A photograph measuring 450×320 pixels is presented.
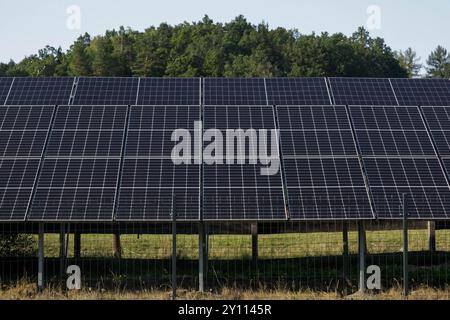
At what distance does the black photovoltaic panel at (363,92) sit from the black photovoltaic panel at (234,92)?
10.1 ft

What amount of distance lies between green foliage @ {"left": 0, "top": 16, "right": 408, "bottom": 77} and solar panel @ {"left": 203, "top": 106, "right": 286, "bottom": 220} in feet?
182

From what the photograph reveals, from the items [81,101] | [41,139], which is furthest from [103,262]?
[81,101]

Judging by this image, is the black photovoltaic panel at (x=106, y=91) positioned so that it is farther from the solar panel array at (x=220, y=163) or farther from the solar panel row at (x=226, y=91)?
the solar panel array at (x=220, y=163)

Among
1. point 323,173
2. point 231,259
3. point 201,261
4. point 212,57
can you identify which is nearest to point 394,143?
point 323,173

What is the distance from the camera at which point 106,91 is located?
27.0 m

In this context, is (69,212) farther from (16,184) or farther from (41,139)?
(41,139)

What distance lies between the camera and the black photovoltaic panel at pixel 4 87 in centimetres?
2589

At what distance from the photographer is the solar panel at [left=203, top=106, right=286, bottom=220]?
17.0 metres

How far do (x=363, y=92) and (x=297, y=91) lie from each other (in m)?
2.72

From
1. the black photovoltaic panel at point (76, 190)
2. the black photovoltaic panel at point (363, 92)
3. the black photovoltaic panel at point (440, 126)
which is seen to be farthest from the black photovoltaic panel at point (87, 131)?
the black photovoltaic panel at point (440, 126)

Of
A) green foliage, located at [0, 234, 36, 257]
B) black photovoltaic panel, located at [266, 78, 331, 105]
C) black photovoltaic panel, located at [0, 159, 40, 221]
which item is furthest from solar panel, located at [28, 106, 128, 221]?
black photovoltaic panel, located at [266, 78, 331, 105]

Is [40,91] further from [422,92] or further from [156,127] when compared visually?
[422,92]
